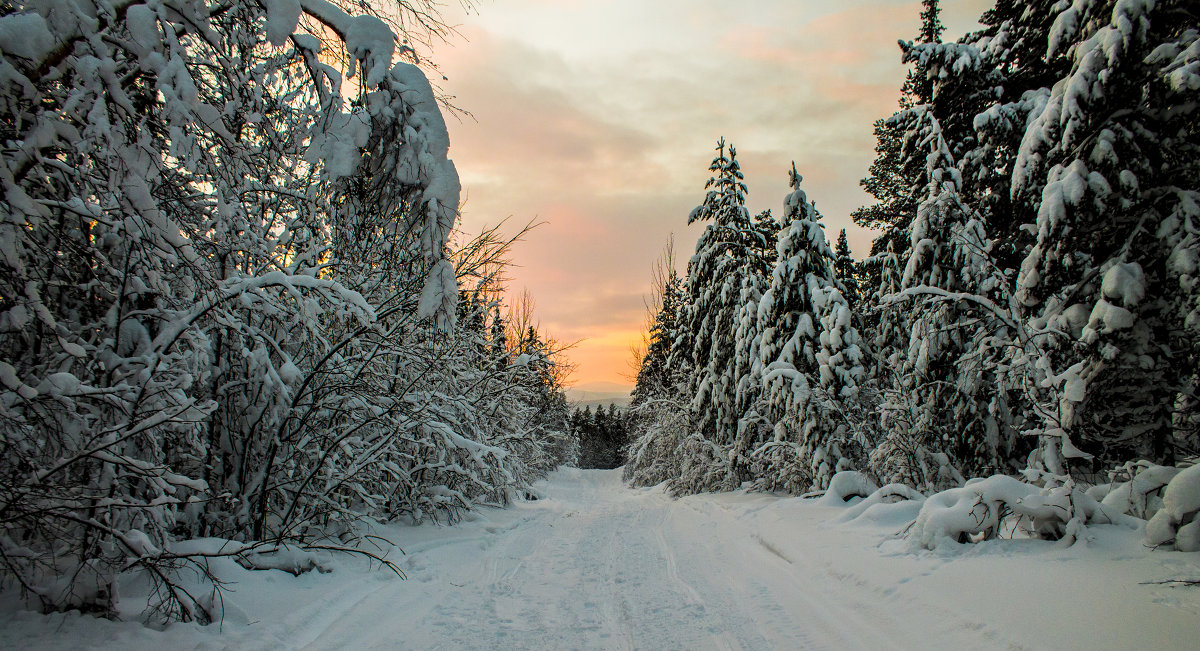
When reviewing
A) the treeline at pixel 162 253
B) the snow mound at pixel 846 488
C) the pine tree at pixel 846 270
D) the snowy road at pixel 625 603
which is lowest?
the snowy road at pixel 625 603

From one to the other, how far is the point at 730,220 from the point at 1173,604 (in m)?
16.4

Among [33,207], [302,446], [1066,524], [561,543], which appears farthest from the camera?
[561,543]

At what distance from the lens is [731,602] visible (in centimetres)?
542

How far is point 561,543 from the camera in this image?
910 centimetres

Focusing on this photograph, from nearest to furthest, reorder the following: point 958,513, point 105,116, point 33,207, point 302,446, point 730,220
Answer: point 33,207 → point 105,116 → point 958,513 → point 302,446 → point 730,220

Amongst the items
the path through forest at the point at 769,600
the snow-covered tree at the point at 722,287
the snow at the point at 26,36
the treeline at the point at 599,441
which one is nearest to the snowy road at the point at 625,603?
the path through forest at the point at 769,600

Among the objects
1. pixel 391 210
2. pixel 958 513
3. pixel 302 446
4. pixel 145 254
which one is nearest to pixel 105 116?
pixel 145 254

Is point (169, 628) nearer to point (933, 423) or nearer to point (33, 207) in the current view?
point (33, 207)

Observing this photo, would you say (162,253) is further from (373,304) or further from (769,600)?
(769,600)

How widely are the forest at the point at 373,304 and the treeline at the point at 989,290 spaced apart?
0.07m

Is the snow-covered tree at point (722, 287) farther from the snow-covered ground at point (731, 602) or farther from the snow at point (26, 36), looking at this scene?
the snow at point (26, 36)

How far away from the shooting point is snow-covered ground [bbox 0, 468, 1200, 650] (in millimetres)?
3668

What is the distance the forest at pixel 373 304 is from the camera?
3.21 meters

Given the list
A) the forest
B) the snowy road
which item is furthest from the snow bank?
the snowy road
